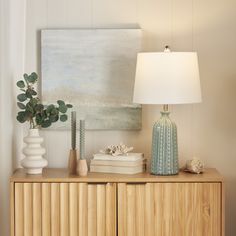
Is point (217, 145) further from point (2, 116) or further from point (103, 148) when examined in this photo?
point (2, 116)

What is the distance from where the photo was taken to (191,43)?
3441 mm

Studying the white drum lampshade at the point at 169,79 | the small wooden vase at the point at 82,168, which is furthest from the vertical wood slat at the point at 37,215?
the white drum lampshade at the point at 169,79

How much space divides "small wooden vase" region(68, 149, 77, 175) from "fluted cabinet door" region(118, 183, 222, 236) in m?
0.29

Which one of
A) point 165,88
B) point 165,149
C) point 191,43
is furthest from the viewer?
point 191,43

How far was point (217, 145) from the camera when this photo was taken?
3461 mm

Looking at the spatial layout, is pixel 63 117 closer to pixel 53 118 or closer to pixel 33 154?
pixel 53 118

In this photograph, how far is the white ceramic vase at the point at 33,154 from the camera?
318cm

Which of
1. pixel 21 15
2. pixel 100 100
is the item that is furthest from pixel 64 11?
pixel 100 100

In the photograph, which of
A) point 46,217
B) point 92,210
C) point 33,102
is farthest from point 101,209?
point 33,102

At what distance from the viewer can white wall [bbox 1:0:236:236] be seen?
3.44m

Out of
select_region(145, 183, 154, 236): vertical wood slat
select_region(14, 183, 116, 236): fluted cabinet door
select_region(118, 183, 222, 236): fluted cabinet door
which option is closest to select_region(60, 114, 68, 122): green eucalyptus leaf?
select_region(14, 183, 116, 236): fluted cabinet door

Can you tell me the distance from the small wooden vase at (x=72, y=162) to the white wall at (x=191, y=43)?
0.88 ft

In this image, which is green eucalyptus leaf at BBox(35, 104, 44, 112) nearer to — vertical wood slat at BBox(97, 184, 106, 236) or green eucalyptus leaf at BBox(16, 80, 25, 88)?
green eucalyptus leaf at BBox(16, 80, 25, 88)

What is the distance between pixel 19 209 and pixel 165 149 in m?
0.78
